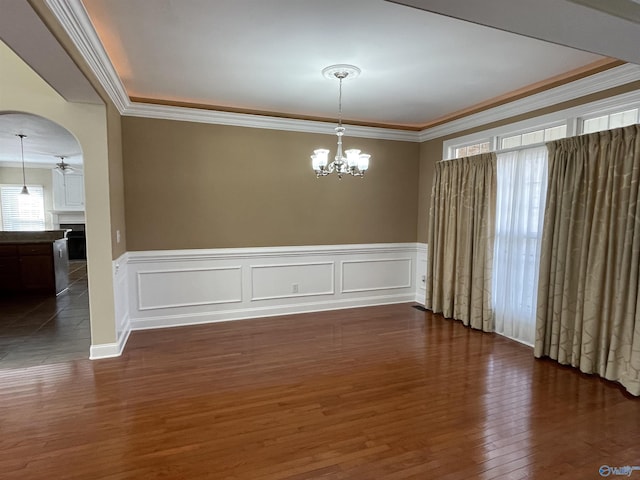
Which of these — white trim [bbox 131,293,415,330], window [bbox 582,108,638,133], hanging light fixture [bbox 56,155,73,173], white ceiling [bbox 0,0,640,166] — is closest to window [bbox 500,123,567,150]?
window [bbox 582,108,638,133]

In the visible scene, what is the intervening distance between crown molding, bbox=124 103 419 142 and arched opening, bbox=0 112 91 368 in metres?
0.93

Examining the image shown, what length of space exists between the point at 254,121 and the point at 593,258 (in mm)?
4046

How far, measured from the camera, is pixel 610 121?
320 cm

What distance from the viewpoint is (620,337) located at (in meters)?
2.93

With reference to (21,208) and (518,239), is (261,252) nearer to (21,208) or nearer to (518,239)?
(518,239)

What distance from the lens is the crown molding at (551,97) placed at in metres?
2.98

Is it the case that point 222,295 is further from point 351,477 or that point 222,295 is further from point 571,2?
point 571,2

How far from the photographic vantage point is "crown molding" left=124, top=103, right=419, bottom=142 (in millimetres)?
4133

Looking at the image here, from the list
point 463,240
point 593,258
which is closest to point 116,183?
point 463,240

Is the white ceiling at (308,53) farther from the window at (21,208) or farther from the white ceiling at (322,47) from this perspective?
the window at (21,208)

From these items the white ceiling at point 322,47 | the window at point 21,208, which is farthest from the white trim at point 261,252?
the window at point 21,208

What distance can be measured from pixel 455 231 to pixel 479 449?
301 centimetres

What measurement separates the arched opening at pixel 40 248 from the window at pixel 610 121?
525 cm

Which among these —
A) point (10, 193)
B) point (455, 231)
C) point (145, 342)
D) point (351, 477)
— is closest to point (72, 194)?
point (10, 193)
